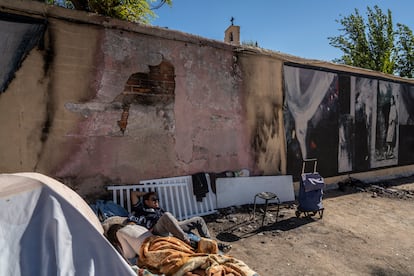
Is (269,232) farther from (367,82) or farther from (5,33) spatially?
(367,82)

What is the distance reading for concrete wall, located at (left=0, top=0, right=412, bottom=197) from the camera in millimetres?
3951

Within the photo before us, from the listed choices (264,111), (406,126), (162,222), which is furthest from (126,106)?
(406,126)

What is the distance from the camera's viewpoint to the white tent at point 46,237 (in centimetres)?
166

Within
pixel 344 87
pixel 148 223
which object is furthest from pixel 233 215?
pixel 344 87

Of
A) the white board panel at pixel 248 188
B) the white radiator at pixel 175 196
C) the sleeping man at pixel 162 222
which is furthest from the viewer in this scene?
the white board panel at pixel 248 188

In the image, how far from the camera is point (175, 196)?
197 inches

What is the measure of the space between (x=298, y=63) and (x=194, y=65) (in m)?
2.85

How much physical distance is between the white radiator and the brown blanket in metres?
1.88

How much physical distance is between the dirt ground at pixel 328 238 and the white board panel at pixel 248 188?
207mm

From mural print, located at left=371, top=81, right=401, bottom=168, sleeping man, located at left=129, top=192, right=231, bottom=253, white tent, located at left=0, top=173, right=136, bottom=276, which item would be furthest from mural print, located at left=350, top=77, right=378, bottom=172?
white tent, located at left=0, top=173, right=136, bottom=276

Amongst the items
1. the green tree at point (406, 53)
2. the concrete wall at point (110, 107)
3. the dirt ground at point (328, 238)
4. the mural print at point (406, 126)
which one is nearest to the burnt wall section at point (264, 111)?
the concrete wall at point (110, 107)

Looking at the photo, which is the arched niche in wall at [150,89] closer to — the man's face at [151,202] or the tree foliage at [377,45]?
the man's face at [151,202]

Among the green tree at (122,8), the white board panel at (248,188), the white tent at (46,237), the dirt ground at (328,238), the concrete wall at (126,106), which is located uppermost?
the green tree at (122,8)

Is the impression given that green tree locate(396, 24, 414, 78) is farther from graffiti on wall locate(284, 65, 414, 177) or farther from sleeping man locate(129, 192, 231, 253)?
sleeping man locate(129, 192, 231, 253)
